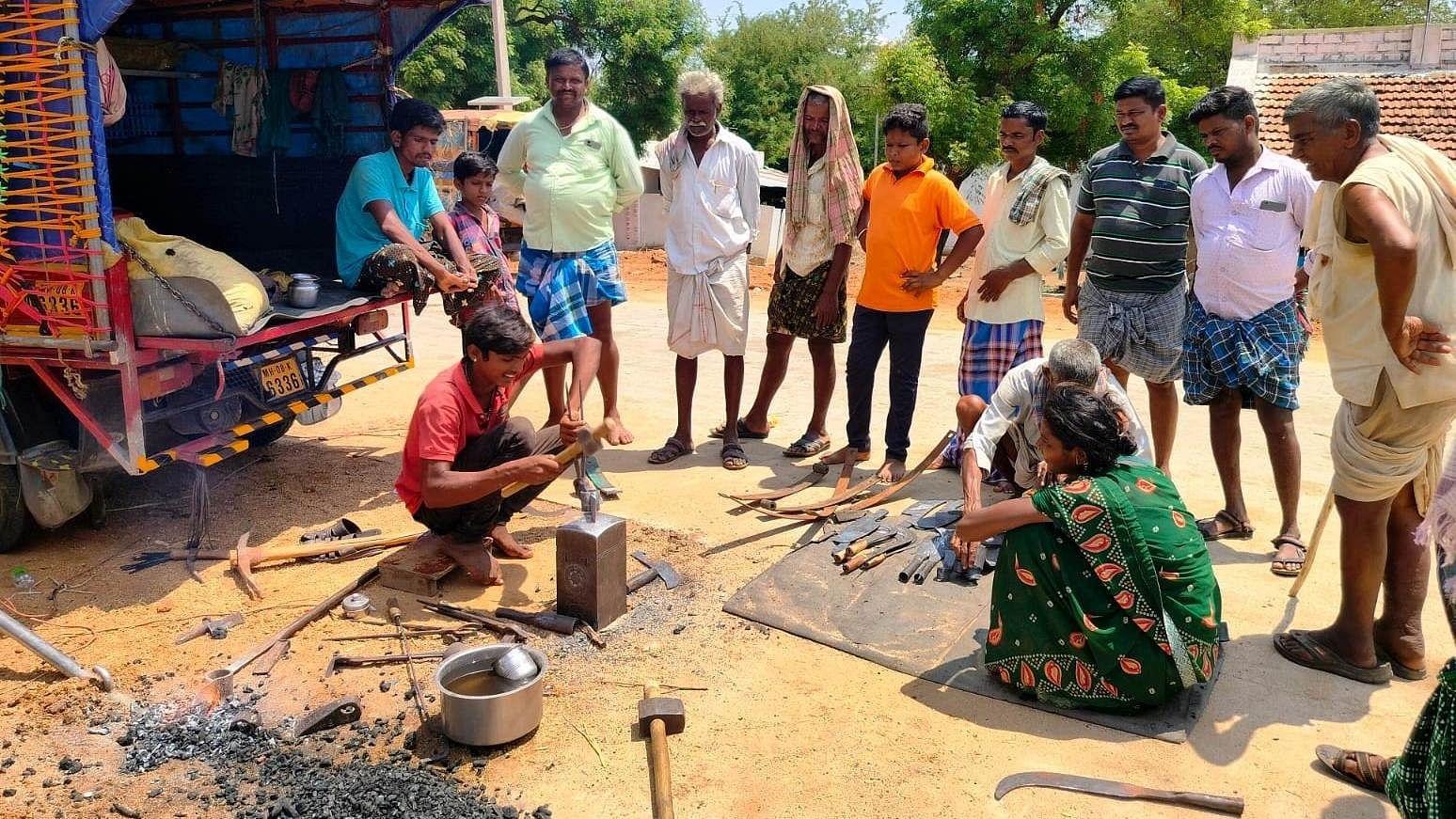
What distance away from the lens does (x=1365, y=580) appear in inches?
137

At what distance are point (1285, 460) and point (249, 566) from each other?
15.2 feet

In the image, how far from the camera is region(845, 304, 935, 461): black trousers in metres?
5.60

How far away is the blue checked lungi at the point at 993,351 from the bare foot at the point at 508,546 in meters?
2.27

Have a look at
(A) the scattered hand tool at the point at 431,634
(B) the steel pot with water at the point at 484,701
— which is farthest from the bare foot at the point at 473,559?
(B) the steel pot with water at the point at 484,701

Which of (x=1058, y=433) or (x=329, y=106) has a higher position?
(x=329, y=106)

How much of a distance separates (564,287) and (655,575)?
2004 mm

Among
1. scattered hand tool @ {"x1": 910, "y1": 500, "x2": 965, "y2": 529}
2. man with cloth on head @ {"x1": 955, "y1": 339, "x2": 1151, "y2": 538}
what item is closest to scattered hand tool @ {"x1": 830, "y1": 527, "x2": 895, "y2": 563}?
scattered hand tool @ {"x1": 910, "y1": 500, "x2": 965, "y2": 529}

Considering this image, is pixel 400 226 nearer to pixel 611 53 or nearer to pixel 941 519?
pixel 941 519

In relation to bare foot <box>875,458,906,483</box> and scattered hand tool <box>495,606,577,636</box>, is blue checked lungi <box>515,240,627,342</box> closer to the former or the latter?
bare foot <box>875,458,906,483</box>

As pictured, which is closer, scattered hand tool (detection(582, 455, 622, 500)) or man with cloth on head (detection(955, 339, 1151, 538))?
man with cloth on head (detection(955, 339, 1151, 538))

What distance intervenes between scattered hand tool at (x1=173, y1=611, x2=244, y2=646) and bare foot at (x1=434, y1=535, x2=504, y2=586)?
84 cm

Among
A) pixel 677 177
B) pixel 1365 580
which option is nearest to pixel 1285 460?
pixel 1365 580

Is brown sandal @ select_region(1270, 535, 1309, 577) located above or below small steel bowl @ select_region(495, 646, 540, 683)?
below

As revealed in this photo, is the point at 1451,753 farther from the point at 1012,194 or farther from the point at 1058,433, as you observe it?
the point at 1012,194
